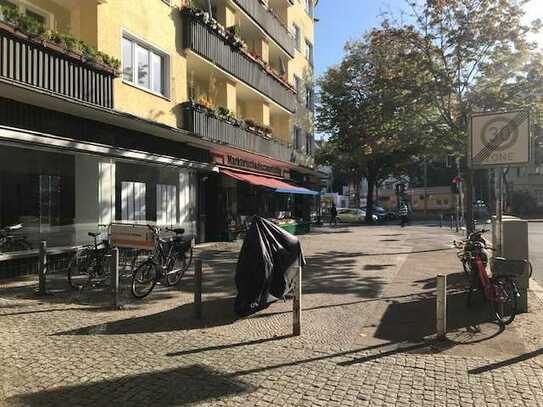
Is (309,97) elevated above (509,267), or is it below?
above

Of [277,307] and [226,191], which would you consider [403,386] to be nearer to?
[277,307]

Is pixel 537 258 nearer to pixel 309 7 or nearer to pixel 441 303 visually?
pixel 441 303

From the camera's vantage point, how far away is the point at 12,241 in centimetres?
1023

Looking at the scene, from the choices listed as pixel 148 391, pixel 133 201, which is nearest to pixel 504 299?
pixel 148 391

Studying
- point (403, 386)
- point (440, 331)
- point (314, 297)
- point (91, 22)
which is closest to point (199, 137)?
point (91, 22)

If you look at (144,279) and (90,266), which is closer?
(144,279)

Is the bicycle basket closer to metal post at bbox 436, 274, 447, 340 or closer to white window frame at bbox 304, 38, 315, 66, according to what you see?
metal post at bbox 436, 274, 447, 340

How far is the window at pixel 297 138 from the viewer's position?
96.5 feet

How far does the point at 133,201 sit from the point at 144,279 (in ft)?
18.1

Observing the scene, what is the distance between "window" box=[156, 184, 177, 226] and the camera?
50.0ft

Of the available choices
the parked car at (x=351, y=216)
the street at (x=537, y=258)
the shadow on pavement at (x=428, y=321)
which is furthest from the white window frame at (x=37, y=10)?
the parked car at (x=351, y=216)

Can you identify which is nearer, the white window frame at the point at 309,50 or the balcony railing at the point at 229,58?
the balcony railing at the point at 229,58

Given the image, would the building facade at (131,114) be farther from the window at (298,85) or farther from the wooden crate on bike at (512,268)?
the wooden crate on bike at (512,268)

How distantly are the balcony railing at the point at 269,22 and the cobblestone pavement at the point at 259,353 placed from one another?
14.8 metres
